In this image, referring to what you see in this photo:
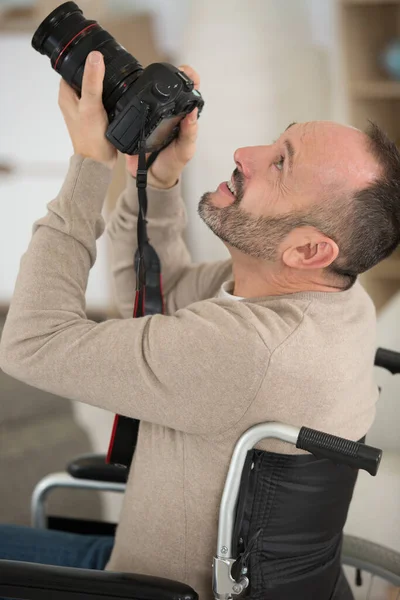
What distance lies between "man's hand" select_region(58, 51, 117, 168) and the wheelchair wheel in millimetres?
707

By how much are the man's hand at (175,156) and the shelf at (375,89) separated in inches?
66.8

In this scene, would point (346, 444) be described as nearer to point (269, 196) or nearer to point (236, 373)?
point (236, 373)

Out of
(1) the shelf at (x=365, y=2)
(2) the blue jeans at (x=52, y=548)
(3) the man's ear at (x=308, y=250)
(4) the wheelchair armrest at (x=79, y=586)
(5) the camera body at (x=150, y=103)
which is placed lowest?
(2) the blue jeans at (x=52, y=548)

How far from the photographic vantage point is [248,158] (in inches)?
44.8

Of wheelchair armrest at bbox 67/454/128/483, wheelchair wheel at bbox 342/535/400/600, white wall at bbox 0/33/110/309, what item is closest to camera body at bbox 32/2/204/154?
wheelchair armrest at bbox 67/454/128/483

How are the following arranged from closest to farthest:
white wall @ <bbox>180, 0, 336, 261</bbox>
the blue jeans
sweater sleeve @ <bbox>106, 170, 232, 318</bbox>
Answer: the blue jeans → sweater sleeve @ <bbox>106, 170, 232, 318</bbox> → white wall @ <bbox>180, 0, 336, 261</bbox>

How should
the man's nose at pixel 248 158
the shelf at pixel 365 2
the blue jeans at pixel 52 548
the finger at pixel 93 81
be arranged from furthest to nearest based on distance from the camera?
the shelf at pixel 365 2, the blue jeans at pixel 52 548, the man's nose at pixel 248 158, the finger at pixel 93 81

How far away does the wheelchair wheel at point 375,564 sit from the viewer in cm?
119

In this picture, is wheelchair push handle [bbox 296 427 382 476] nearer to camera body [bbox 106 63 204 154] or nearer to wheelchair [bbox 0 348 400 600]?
wheelchair [bbox 0 348 400 600]

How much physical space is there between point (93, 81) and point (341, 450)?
576 millimetres

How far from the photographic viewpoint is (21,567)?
965 millimetres

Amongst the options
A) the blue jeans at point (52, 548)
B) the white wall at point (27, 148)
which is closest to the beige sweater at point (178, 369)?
the blue jeans at point (52, 548)

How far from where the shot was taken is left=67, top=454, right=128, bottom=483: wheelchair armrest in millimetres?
1317

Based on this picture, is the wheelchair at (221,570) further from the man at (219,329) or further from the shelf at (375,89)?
the shelf at (375,89)
